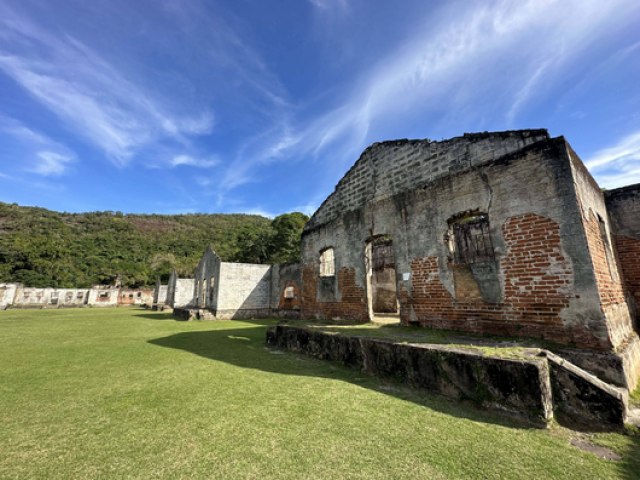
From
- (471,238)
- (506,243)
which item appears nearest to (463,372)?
(506,243)

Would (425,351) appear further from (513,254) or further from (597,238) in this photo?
(597,238)

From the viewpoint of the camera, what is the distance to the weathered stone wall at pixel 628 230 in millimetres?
6453

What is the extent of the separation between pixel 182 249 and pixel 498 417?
73.2 meters

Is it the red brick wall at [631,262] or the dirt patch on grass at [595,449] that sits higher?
the red brick wall at [631,262]

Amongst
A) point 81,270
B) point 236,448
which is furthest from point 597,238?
point 81,270

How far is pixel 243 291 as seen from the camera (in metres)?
16.8

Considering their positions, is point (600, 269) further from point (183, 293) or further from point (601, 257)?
point (183, 293)

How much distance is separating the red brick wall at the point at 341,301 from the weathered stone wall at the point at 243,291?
24.4 ft

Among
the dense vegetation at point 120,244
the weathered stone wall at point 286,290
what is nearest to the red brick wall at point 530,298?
the weathered stone wall at point 286,290

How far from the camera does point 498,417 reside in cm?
306

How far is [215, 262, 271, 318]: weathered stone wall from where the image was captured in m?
16.2

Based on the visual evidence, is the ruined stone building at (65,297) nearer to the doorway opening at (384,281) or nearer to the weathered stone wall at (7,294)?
the weathered stone wall at (7,294)

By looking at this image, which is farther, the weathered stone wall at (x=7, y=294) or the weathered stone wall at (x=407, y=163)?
the weathered stone wall at (x=7, y=294)

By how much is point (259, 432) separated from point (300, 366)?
2.64 m
